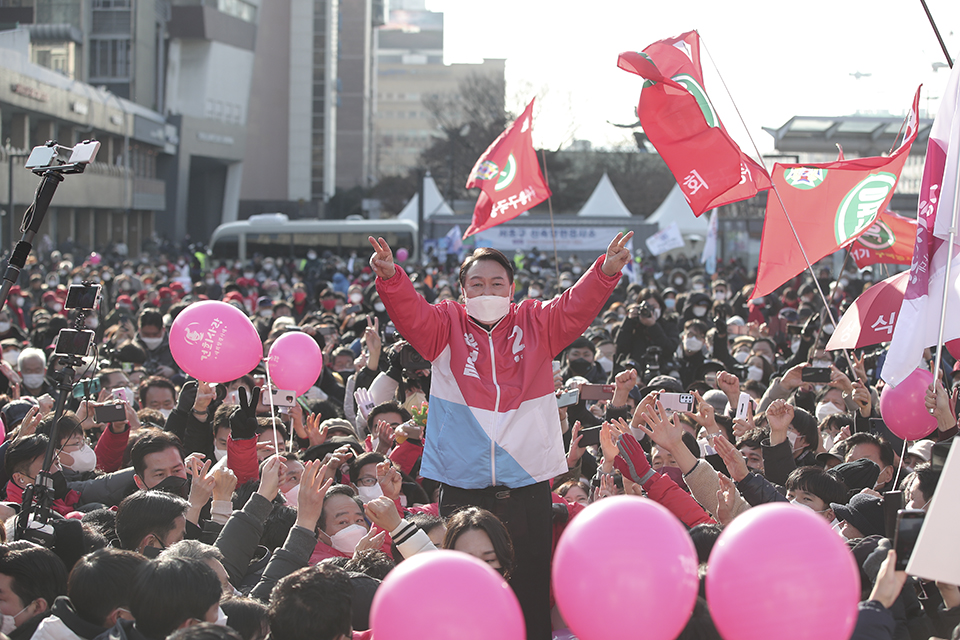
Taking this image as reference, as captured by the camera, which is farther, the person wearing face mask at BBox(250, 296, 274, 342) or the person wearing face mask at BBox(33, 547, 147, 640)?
the person wearing face mask at BBox(250, 296, 274, 342)

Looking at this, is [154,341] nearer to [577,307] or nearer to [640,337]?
[640,337]

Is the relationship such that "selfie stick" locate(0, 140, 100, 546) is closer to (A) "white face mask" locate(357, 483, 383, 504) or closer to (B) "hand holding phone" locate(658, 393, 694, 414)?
(A) "white face mask" locate(357, 483, 383, 504)

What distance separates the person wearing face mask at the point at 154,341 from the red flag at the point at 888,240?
22.0ft

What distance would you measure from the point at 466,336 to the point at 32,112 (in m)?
44.3

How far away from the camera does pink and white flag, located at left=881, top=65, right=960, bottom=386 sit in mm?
4402

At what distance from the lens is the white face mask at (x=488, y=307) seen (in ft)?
12.5

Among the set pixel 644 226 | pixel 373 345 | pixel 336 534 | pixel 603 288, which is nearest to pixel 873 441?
pixel 603 288

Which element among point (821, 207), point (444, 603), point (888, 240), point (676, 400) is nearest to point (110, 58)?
point (888, 240)

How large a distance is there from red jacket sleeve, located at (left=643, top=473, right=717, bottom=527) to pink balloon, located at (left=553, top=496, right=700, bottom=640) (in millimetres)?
1793

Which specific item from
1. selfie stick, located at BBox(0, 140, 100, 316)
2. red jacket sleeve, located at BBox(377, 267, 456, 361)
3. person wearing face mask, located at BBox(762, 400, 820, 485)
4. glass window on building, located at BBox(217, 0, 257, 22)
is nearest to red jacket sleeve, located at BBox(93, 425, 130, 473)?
selfie stick, located at BBox(0, 140, 100, 316)

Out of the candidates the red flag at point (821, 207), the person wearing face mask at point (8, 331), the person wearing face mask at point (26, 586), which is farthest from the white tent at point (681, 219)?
the person wearing face mask at point (26, 586)

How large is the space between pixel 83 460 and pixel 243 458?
49.9 inches

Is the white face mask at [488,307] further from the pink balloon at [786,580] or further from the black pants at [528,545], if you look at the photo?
the pink balloon at [786,580]

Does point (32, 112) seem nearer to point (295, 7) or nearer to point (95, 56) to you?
point (95, 56)
